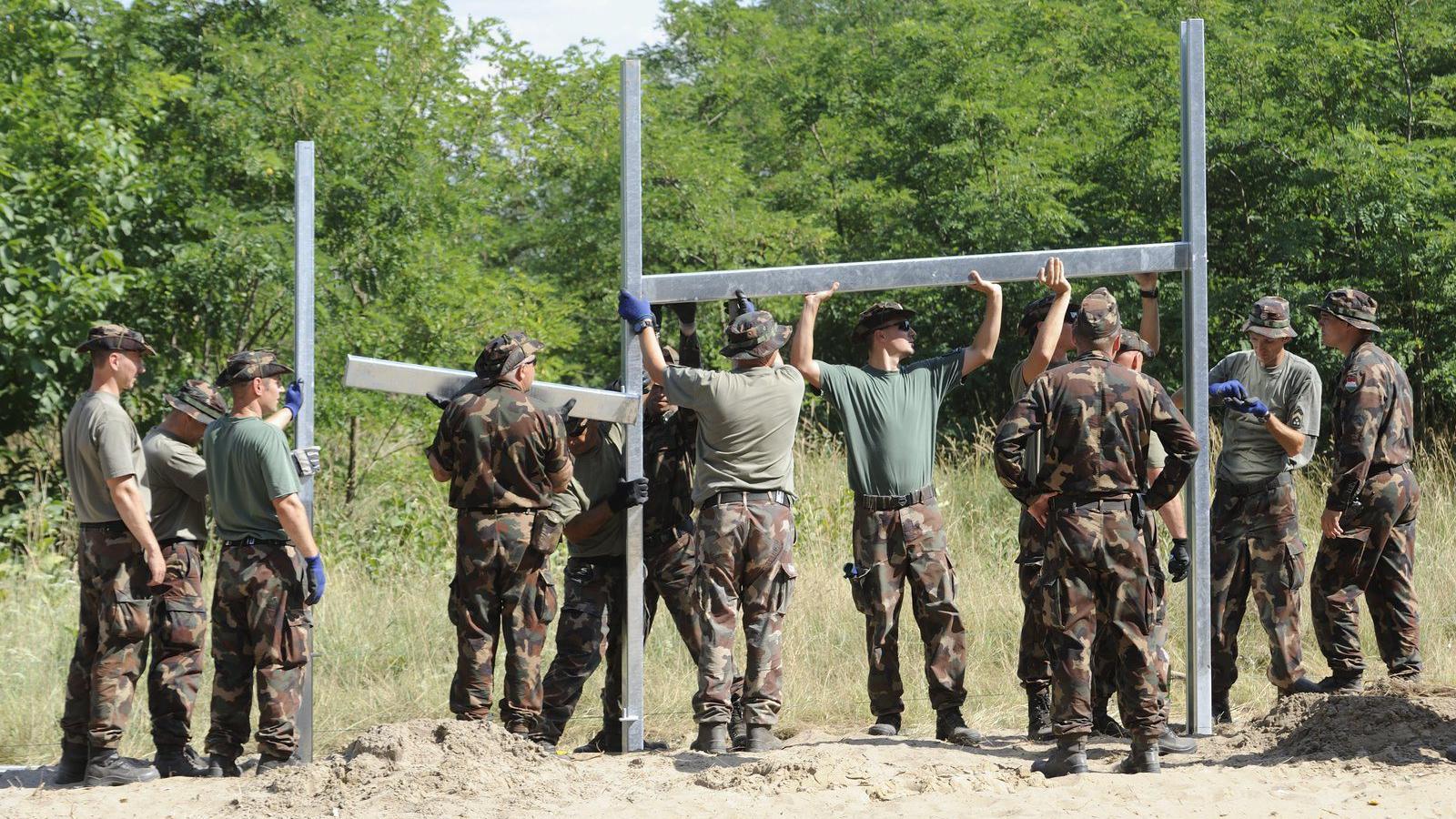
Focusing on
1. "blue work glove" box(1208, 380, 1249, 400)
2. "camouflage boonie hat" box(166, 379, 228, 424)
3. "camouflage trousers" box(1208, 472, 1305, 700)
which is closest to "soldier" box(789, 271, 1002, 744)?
"blue work glove" box(1208, 380, 1249, 400)

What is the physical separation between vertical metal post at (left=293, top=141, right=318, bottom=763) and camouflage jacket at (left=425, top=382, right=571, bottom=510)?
59 centimetres

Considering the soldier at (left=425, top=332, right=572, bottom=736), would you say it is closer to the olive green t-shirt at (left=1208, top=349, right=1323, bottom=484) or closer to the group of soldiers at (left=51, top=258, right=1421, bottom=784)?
the group of soldiers at (left=51, top=258, right=1421, bottom=784)

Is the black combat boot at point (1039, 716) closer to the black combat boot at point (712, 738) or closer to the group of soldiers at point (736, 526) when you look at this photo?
the group of soldiers at point (736, 526)

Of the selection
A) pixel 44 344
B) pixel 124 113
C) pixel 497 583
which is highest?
pixel 124 113

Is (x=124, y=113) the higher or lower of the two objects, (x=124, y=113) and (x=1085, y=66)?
the lower

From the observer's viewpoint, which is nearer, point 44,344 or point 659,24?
point 44,344

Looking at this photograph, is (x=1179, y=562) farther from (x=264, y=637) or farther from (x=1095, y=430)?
(x=264, y=637)

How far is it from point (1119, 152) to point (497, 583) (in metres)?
11.8

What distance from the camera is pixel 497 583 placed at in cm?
632

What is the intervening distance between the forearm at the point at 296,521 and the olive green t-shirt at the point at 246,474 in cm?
6

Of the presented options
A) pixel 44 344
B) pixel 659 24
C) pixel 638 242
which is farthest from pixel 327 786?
pixel 659 24

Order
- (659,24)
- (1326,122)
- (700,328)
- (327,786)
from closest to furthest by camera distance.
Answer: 1. (327,786)
2. (1326,122)
3. (700,328)
4. (659,24)

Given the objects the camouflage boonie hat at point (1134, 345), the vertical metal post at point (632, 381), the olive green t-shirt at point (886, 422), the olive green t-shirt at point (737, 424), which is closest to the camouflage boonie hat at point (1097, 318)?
the camouflage boonie hat at point (1134, 345)

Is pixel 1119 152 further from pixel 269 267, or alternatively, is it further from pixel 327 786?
pixel 327 786
